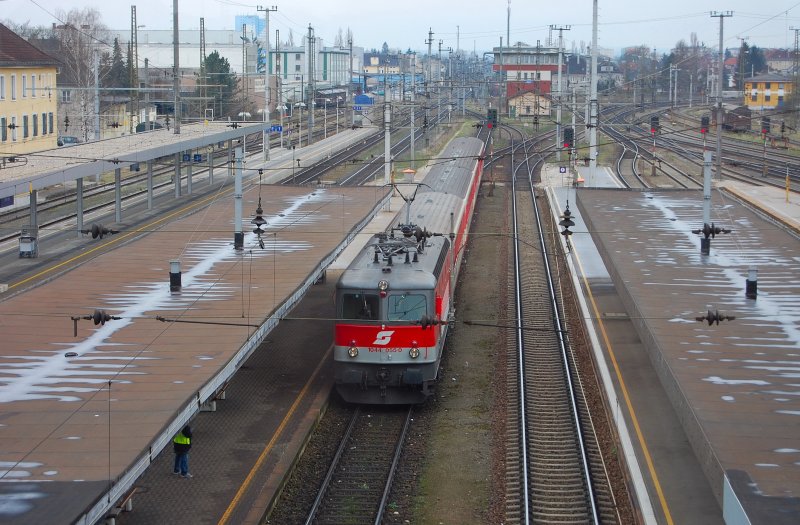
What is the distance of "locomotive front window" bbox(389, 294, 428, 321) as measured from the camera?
15609 millimetres

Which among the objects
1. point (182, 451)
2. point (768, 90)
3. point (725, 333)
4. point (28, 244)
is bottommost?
point (182, 451)

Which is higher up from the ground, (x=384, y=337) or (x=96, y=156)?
(x=96, y=156)

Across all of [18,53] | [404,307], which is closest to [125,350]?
[404,307]

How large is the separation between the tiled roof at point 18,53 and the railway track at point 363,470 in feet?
102

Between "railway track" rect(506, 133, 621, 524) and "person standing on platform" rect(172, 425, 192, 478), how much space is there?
13.1 feet

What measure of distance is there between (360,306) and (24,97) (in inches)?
1256

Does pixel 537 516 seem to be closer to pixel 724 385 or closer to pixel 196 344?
pixel 724 385

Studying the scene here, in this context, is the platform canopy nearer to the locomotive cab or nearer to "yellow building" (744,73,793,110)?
the locomotive cab

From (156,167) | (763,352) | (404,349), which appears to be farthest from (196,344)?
(156,167)

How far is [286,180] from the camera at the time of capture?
141ft

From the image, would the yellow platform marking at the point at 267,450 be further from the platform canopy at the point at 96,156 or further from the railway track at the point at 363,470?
the platform canopy at the point at 96,156

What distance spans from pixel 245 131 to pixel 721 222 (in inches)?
787

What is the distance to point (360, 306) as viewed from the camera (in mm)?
15703

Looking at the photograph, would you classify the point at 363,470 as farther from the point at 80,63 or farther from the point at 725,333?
the point at 80,63
